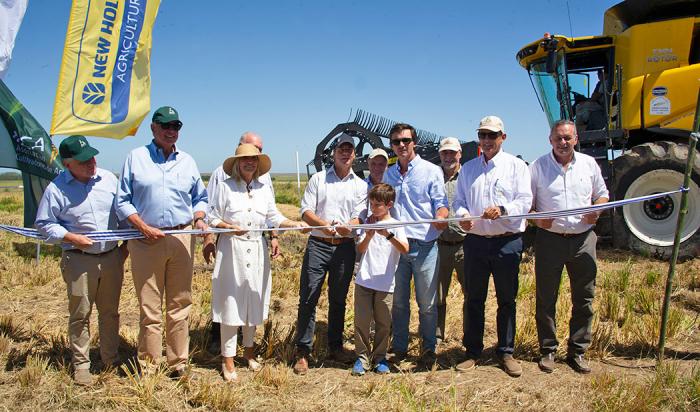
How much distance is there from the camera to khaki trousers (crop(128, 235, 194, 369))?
3883 millimetres

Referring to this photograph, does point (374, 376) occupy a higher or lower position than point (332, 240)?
lower

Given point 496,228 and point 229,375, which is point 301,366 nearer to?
point 229,375

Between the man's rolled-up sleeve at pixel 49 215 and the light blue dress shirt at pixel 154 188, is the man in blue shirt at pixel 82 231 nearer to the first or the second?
the man's rolled-up sleeve at pixel 49 215

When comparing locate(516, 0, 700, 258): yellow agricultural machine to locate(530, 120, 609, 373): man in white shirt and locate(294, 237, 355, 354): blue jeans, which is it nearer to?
locate(530, 120, 609, 373): man in white shirt

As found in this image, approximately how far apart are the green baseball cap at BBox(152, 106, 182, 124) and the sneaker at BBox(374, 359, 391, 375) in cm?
241

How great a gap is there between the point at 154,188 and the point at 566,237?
3.08 meters

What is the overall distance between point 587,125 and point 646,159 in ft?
4.00

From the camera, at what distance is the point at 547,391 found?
3715mm

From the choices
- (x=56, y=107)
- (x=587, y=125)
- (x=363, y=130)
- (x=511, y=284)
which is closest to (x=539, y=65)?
(x=587, y=125)

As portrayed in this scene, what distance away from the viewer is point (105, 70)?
5.59m

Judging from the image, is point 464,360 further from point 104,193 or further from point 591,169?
point 104,193

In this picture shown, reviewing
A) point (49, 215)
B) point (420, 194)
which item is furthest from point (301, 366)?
point (49, 215)

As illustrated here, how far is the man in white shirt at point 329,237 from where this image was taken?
424cm

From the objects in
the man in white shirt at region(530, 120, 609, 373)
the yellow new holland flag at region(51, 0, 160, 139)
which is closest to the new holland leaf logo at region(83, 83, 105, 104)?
the yellow new holland flag at region(51, 0, 160, 139)
